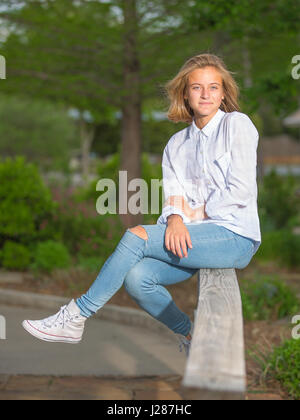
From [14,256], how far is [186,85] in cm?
546

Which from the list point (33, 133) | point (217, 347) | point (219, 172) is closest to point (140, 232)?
point (219, 172)

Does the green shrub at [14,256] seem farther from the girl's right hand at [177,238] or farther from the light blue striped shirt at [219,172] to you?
the girl's right hand at [177,238]

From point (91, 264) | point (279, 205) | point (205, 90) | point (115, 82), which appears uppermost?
point (115, 82)

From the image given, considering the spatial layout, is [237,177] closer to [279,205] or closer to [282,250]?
[282,250]

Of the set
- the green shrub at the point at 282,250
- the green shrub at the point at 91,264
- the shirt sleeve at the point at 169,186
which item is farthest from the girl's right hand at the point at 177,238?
the green shrub at the point at 282,250

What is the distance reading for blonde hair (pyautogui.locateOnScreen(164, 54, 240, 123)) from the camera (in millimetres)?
3191

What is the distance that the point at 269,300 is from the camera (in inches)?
243

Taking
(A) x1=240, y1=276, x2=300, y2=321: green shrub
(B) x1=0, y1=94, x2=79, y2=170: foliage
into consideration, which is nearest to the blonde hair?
(A) x1=240, y1=276, x2=300, y2=321: green shrub

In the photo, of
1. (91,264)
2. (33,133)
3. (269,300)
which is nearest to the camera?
(269,300)

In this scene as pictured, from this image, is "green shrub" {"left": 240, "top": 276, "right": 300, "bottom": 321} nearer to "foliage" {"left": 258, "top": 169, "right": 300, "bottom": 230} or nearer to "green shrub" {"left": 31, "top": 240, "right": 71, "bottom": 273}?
"green shrub" {"left": 31, "top": 240, "right": 71, "bottom": 273}

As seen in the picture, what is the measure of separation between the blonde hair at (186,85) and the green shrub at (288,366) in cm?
192
